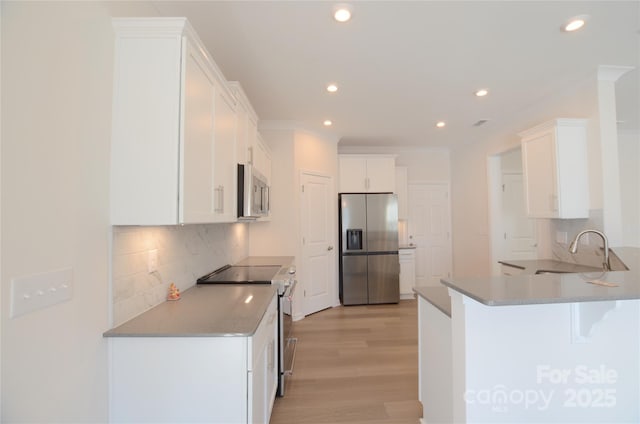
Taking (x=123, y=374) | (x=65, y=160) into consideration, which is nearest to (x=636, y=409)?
(x=123, y=374)

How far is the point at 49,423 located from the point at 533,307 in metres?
1.92

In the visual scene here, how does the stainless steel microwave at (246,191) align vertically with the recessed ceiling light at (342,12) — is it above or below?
below

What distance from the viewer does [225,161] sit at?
1767 mm

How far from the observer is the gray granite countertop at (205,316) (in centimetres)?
121

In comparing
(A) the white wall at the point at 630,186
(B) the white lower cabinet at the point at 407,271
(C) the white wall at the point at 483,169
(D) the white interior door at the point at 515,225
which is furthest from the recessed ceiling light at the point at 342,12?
(A) the white wall at the point at 630,186

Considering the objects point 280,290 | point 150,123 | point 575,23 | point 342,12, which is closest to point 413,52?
point 342,12

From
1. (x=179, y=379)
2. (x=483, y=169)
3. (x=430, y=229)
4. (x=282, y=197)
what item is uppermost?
(x=483, y=169)

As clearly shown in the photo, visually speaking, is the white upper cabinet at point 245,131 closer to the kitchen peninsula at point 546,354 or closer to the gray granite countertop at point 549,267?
the kitchen peninsula at point 546,354

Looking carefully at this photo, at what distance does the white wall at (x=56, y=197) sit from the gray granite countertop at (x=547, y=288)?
153 cm

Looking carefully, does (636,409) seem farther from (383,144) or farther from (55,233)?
(383,144)

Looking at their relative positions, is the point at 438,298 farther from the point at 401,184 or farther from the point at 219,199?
the point at 401,184

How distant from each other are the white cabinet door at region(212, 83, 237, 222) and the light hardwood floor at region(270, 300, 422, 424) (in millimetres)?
1466

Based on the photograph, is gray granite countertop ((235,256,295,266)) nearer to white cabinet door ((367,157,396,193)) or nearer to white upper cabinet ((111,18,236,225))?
white upper cabinet ((111,18,236,225))

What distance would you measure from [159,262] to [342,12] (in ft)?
6.17
